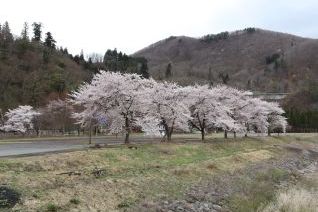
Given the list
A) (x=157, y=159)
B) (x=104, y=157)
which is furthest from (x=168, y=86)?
(x=104, y=157)

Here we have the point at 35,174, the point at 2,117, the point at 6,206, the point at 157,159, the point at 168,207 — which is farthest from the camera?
the point at 2,117

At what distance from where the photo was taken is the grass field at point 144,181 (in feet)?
63.8

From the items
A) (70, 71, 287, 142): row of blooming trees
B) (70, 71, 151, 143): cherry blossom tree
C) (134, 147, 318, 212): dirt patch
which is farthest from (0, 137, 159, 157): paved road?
(134, 147, 318, 212): dirt patch

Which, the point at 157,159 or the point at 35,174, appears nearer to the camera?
the point at 35,174

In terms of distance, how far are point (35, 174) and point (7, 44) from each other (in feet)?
422

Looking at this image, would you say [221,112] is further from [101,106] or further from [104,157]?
[104,157]

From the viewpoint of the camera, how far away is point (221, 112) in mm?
56438

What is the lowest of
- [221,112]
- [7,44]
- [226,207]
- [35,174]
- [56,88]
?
[226,207]

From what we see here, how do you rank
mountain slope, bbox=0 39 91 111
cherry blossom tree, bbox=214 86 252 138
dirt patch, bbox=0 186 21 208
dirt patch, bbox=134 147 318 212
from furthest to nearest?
1. mountain slope, bbox=0 39 91 111
2. cherry blossom tree, bbox=214 86 252 138
3. dirt patch, bbox=134 147 318 212
4. dirt patch, bbox=0 186 21 208

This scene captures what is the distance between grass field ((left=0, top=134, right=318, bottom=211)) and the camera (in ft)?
63.8

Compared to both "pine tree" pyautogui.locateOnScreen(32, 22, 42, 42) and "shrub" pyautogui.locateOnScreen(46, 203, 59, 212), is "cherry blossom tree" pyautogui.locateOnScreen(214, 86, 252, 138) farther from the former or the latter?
"pine tree" pyautogui.locateOnScreen(32, 22, 42, 42)

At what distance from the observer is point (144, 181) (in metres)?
24.4

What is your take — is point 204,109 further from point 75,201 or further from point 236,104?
point 75,201

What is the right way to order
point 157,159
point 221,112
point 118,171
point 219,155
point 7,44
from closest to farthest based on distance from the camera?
point 118,171, point 157,159, point 219,155, point 221,112, point 7,44
